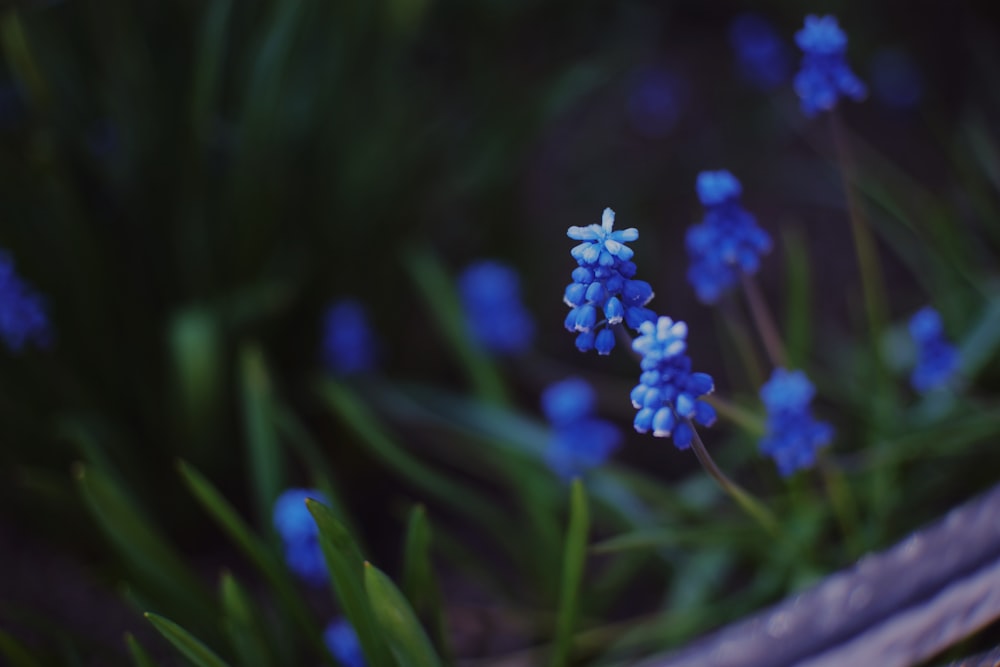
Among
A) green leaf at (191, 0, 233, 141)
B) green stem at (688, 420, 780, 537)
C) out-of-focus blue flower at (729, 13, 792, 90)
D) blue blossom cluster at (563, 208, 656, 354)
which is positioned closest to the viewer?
blue blossom cluster at (563, 208, 656, 354)

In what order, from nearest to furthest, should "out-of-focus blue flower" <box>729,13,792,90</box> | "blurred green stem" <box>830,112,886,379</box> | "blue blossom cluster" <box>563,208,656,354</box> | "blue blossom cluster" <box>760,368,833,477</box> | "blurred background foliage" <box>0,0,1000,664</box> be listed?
1. "blue blossom cluster" <box>563,208,656,354</box>
2. "blue blossom cluster" <box>760,368,833,477</box>
3. "blurred green stem" <box>830,112,886,379</box>
4. "blurred background foliage" <box>0,0,1000,664</box>
5. "out-of-focus blue flower" <box>729,13,792,90</box>

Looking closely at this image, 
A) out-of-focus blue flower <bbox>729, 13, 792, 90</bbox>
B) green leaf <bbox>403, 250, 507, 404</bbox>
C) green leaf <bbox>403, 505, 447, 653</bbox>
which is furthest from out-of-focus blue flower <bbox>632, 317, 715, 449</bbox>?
out-of-focus blue flower <bbox>729, 13, 792, 90</bbox>

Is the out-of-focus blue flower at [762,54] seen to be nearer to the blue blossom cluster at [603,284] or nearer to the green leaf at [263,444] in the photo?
the green leaf at [263,444]

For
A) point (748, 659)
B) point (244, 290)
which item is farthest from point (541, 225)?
point (748, 659)

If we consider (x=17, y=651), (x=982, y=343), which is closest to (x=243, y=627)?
(x=17, y=651)

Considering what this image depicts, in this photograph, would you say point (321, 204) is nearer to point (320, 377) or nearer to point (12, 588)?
point (320, 377)

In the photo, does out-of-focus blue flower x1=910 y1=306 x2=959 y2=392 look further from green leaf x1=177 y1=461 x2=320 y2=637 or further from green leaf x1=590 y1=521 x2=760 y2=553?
green leaf x1=177 y1=461 x2=320 y2=637

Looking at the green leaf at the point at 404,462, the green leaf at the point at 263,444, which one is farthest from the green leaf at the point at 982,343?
the green leaf at the point at 263,444
